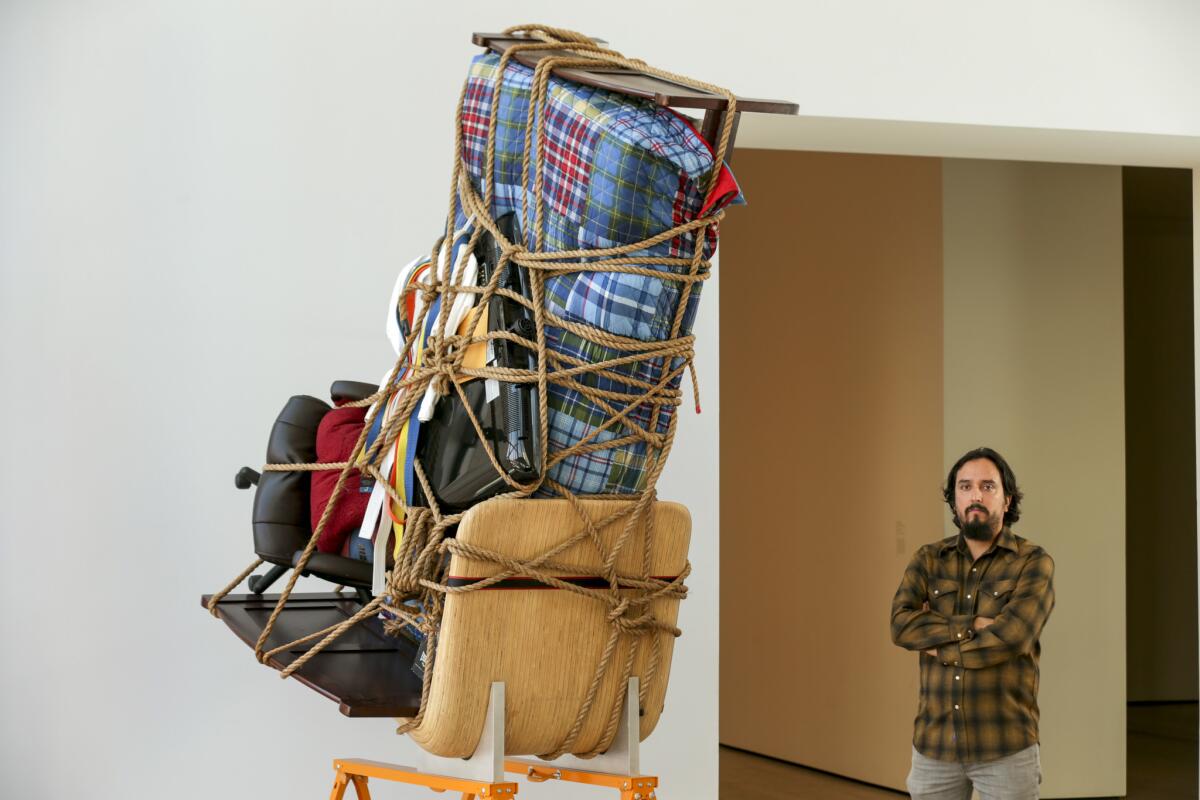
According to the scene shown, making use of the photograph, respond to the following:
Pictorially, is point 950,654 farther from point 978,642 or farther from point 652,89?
point 652,89

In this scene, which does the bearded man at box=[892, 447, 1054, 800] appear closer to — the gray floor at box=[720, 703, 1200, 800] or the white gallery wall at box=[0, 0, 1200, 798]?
the white gallery wall at box=[0, 0, 1200, 798]

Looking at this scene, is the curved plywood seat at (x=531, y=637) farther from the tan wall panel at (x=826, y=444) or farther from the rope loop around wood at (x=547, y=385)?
the tan wall panel at (x=826, y=444)

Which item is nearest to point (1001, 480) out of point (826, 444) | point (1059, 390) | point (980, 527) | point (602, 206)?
point (980, 527)

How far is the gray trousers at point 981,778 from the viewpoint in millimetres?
3545

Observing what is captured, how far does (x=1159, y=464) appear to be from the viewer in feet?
29.1

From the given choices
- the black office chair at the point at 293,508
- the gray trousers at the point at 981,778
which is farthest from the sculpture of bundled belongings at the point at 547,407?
the gray trousers at the point at 981,778

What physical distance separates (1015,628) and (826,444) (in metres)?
2.85

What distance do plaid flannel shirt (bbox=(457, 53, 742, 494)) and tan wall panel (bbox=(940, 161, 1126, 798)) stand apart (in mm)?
3972

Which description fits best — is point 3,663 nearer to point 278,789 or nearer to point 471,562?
point 278,789

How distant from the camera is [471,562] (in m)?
1.93

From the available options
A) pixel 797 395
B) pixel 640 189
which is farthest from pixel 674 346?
pixel 797 395

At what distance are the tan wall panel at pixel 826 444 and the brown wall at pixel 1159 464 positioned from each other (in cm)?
314

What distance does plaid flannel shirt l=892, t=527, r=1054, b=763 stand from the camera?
11.6 feet

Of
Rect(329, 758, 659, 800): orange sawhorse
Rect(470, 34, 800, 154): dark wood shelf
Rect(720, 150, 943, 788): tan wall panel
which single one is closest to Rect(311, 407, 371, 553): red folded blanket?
Rect(329, 758, 659, 800): orange sawhorse
